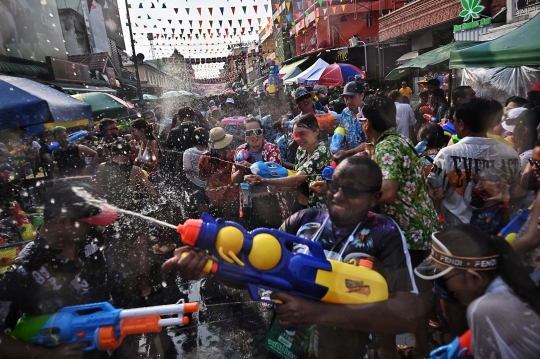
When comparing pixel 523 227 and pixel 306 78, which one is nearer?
pixel 523 227

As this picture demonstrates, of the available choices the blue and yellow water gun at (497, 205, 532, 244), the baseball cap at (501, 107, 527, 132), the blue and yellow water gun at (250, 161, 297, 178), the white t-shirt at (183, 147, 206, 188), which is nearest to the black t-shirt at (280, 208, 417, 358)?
the blue and yellow water gun at (497, 205, 532, 244)

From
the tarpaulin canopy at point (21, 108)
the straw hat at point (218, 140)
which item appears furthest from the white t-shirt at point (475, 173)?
the tarpaulin canopy at point (21, 108)

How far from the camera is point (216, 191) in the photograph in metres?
5.00

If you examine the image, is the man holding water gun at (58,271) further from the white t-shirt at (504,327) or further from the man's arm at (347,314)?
the white t-shirt at (504,327)

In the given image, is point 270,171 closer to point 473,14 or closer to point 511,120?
point 511,120

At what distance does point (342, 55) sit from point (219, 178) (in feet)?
64.5

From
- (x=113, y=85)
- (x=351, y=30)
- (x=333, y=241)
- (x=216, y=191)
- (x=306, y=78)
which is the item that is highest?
(x=351, y=30)

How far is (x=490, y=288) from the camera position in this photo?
156cm

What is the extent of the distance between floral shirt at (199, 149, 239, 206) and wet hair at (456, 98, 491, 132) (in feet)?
9.69

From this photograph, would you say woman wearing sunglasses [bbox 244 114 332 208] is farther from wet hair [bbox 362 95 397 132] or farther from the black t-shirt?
the black t-shirt

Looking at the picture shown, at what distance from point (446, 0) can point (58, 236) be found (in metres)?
13.8

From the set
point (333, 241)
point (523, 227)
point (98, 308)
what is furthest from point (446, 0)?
point (98, 308)

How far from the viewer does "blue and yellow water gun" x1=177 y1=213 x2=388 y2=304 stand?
140cm

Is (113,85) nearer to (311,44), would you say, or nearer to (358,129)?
(311,44)
